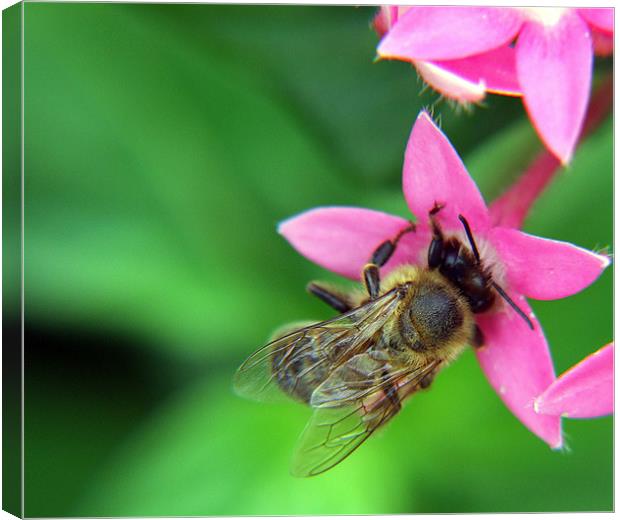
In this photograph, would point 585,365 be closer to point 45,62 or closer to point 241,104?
point 241,104

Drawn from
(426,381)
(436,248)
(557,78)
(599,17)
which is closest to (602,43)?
(599,17)

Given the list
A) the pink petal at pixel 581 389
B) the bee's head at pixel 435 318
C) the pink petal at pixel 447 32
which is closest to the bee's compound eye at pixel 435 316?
the bee's head at pixel 435 318

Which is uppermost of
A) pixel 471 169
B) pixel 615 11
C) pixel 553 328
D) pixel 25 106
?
pixel 25 106

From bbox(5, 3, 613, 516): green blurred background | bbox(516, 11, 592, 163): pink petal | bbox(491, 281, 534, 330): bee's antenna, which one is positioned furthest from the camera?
bbox(5, 3, 613, 516): green blurred background

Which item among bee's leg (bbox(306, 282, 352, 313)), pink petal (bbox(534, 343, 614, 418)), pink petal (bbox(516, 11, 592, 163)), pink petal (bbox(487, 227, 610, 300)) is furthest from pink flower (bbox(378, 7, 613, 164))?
bee's leg (bbox(306, 282, 352, 313))

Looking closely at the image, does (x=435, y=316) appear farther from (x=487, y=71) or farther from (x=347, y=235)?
(x=487, y=71)

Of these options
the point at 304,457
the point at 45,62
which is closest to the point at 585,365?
the point at 304,457

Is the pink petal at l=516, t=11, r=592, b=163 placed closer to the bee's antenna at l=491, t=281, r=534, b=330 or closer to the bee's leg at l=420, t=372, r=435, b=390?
the bee's antenna at l=491, t=281, r=534, b=330
